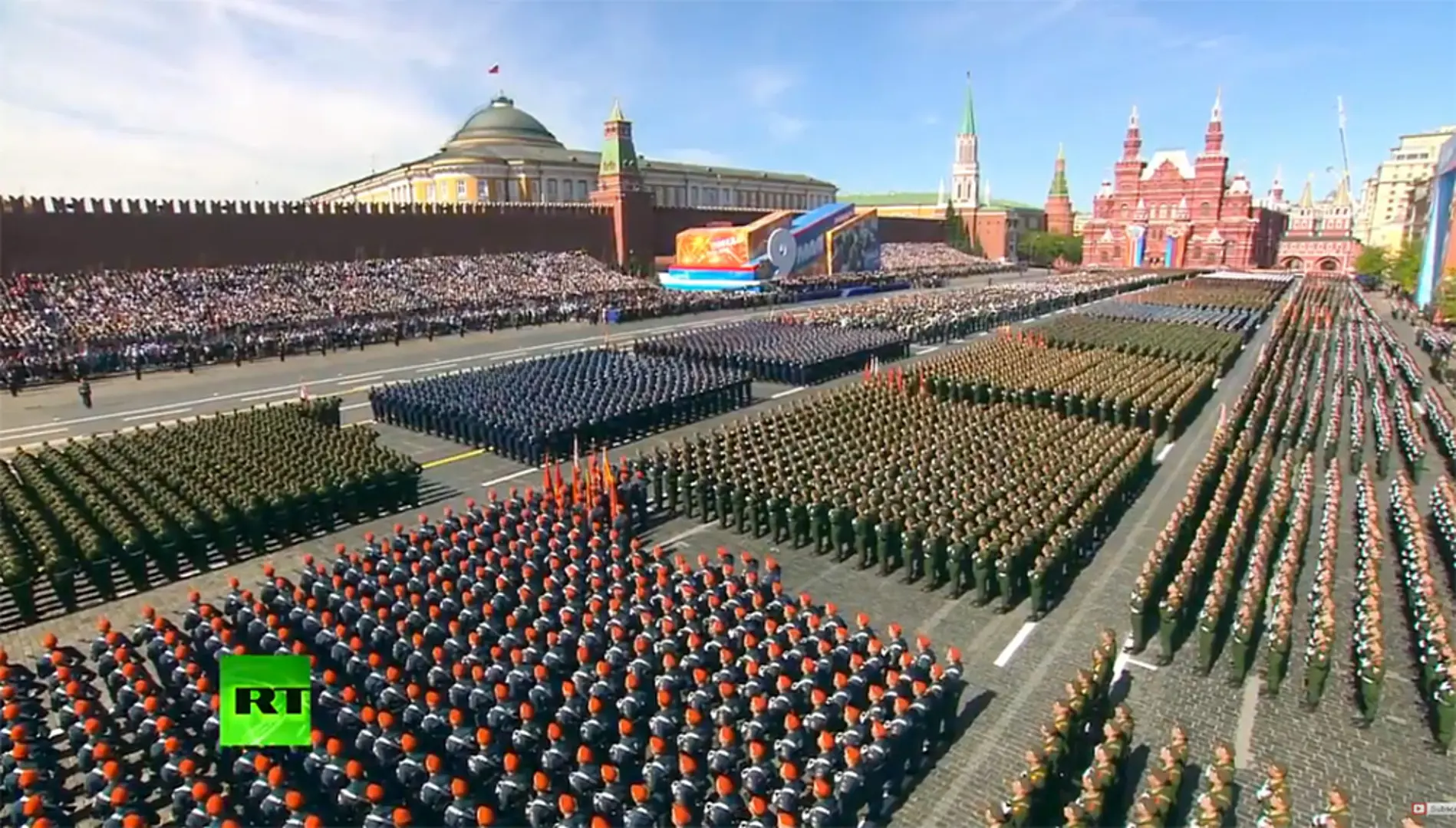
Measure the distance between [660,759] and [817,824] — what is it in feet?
4.16

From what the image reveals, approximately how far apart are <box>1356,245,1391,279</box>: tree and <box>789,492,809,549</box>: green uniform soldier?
7069cm

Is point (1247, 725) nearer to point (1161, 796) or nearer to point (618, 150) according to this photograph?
point (1161, 796)

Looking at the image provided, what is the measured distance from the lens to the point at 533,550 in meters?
9.98

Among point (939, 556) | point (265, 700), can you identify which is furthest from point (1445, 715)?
point (265, 700)

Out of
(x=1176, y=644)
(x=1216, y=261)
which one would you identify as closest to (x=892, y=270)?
(x=1216, y=261)

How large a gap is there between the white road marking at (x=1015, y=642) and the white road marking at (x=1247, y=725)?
211 cm

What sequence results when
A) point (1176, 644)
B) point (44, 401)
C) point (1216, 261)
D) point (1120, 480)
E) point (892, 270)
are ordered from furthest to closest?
point (1216, 261)
point (892, 270)
point (44, 401)
point (1120, 480)
point (1176, 644)

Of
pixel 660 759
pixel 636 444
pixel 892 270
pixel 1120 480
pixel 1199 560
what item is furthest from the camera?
pixel 892 270

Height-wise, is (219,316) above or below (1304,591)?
above

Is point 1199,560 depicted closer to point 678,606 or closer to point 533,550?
point 678,606

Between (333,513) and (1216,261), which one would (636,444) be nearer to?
(333,513)

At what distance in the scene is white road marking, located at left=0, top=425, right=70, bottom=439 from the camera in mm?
17891

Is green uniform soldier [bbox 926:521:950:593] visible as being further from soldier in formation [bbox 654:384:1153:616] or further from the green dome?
the green dome

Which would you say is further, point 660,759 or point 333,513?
point 333,513
